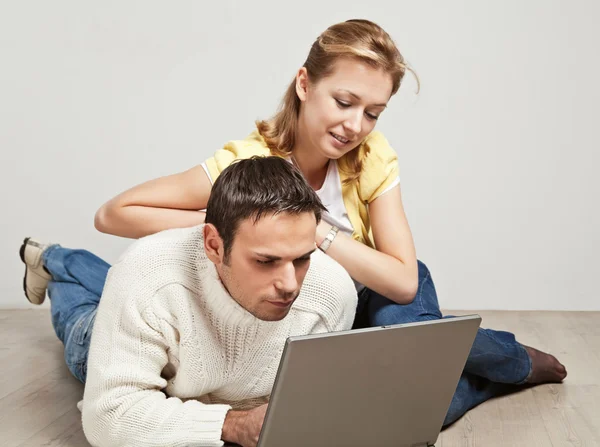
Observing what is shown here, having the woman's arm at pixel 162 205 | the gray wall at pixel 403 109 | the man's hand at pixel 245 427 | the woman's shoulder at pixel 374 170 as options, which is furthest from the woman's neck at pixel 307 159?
the gray wall at pixel 403 109

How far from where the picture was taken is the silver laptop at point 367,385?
1538mm

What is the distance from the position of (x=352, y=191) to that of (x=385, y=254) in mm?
242

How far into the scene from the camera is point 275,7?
3.50 meters

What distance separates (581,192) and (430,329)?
219 centimetres

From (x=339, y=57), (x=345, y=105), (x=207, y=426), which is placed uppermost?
(x=339, y=57)

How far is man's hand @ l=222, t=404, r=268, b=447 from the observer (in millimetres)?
1836

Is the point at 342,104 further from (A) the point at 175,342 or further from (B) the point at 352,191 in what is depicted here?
(A) the point at 175,342

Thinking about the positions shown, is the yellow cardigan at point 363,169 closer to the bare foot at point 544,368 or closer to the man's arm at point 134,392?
the man's arm at point 134,392

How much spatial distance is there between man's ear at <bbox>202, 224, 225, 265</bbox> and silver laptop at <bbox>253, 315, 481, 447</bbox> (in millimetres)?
382

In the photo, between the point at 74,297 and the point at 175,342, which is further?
the point at 74,297

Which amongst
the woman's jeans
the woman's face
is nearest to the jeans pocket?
the woman's jeans

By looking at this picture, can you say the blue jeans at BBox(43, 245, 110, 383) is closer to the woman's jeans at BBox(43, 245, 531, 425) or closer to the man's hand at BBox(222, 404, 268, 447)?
the woman's jeans at BBox(43, 245, 531, 425)

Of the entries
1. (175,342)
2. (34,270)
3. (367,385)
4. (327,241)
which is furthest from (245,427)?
(34,270)

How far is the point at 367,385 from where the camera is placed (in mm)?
1646
